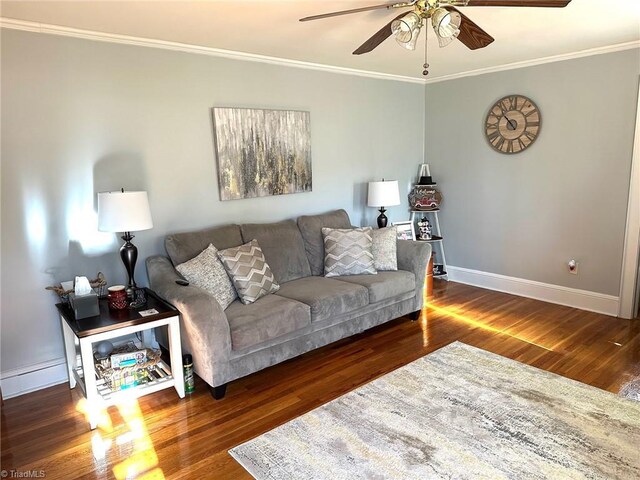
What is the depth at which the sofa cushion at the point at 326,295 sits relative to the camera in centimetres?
326

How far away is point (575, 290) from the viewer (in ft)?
14.2

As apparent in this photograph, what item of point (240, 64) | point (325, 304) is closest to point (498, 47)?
point (240, 64)

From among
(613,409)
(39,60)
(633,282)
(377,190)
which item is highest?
(39,60)

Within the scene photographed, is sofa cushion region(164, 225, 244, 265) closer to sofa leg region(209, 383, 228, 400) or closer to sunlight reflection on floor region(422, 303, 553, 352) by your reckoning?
sofa leg region(209, 383, 228, 400)

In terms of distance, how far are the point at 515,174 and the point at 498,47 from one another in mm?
1409

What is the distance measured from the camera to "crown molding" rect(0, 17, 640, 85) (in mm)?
2814

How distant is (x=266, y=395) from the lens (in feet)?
9.41

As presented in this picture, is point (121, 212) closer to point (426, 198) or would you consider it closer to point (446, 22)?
point (446, 22)

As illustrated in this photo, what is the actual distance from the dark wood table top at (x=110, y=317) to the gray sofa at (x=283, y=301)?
0.09m

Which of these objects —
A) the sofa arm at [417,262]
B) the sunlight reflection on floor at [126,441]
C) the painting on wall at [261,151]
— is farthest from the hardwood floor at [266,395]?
the painting on wall at [261,151]

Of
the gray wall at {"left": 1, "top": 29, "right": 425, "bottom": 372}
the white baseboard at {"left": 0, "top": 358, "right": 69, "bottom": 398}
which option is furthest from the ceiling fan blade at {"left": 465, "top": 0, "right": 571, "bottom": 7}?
the white baseboard at {"left": 0, "top": 358, "right": 69, "bottom": 398}

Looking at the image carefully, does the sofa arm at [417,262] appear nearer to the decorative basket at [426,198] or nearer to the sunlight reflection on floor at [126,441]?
the decorative basket at [426,198]

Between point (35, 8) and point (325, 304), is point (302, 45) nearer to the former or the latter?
point (35, 8)

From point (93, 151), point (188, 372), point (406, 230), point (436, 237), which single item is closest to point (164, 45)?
point (93, 151)
